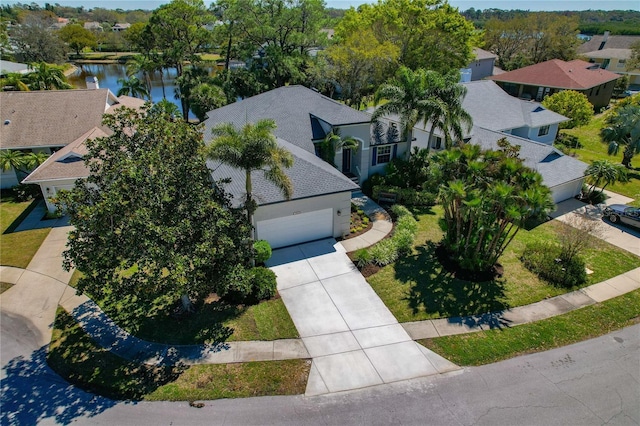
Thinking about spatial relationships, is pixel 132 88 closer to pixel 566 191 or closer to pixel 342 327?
pixel 342 327

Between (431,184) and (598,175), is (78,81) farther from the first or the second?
(598,175)

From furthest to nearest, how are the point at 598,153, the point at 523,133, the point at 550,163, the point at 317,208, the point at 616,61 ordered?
the point at 616,61 < the point at 598,153 < the point at 523,133 < the point at 550,163 < the point at 317,208

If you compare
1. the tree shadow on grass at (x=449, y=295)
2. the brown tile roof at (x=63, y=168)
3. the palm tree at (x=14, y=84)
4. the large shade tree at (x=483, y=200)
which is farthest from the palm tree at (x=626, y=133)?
the palm tree at (x=14, y=84)

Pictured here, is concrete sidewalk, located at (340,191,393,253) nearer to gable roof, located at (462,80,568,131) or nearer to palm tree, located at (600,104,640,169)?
gable roof, located at (462,80,568,131)

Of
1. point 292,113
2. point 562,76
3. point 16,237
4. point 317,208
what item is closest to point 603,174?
point 317,208

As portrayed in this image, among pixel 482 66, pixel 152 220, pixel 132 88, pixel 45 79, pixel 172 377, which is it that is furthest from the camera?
pixel 482 66
